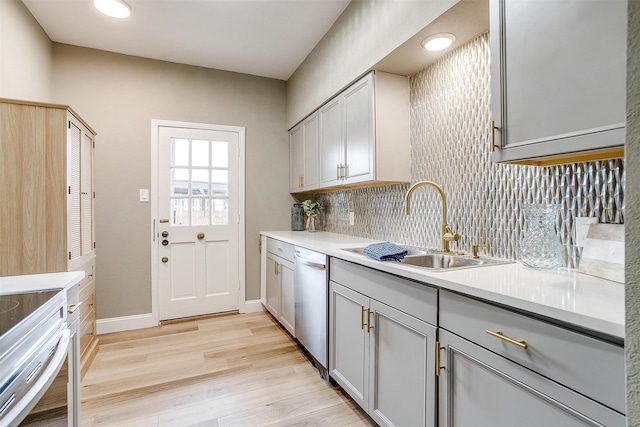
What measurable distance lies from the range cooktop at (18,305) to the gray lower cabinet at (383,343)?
1.35 m

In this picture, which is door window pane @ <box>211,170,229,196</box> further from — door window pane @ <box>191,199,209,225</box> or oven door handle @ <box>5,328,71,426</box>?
oven door handle @ <box>5,328,71,426</box>

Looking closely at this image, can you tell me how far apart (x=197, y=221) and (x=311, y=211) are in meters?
1.25

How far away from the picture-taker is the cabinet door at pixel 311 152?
9.94 feet

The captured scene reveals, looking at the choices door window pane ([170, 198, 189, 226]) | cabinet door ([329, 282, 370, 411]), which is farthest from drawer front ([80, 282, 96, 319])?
cabinet door ([329, 282, 370, 411])

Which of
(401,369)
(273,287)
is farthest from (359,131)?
(273,287)

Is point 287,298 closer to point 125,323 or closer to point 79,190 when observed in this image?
point 125,323

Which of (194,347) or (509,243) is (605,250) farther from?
(194,347)

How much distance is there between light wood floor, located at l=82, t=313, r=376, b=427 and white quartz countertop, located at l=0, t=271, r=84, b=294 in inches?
34.9

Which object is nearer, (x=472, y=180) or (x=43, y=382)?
(x=43, y=382)

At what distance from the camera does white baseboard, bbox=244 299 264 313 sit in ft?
11.8

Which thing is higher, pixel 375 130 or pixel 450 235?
pixel 375 130

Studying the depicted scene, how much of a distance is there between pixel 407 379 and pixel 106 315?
3.00 m

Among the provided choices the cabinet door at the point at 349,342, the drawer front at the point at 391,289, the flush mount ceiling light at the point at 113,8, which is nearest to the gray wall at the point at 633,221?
the drawer front at the point at 391,289

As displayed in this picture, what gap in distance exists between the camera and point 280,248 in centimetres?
298
